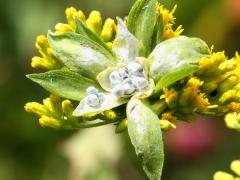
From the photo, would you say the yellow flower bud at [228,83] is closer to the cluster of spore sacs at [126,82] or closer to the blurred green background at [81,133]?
the cluster of spore sacs at [126,82]

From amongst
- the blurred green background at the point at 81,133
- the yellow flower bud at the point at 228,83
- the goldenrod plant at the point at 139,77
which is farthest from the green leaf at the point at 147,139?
the blurred green background at the point at 81,133

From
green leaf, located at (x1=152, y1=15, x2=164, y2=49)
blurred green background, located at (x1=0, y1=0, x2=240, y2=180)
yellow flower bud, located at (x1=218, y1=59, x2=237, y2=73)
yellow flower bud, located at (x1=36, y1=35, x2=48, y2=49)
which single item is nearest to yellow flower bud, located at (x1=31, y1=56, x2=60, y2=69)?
yellow flower bud, located at (x1=36, y1=35, x2=48, y2=49)

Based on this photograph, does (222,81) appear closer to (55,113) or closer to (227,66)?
(227,66)

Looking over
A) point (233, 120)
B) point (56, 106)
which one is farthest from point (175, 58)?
point (56, 106)

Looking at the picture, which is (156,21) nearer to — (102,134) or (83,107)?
(83,107)

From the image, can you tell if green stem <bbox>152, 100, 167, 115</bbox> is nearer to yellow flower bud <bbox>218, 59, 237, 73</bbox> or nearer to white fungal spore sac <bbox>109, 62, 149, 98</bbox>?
white fungal spore sac <bbox>109, 62, 149, 98</bbox>

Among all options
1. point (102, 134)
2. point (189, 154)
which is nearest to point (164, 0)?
point (102, 134)
